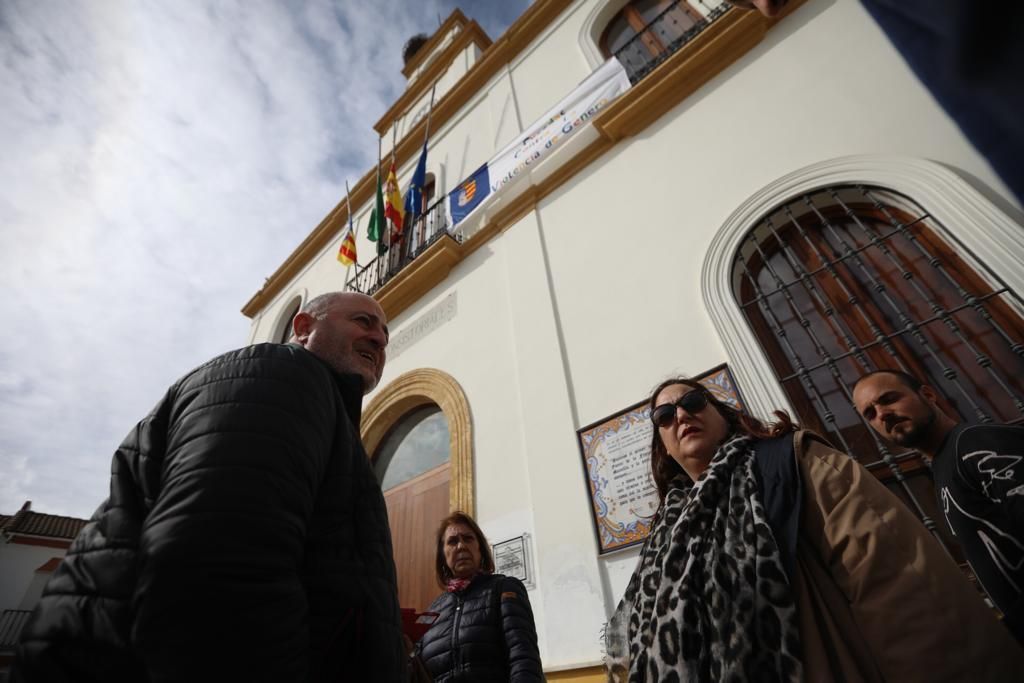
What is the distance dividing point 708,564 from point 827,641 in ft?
0.84

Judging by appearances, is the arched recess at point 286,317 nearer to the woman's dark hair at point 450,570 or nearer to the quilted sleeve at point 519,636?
the woman's dark hair at point 450,570

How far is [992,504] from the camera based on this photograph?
47.6 inches

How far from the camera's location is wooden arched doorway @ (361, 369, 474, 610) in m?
3.73

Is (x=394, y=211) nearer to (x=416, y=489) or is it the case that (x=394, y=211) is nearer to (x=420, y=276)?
→ (x=420, y=276)

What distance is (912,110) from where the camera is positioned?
101 inches

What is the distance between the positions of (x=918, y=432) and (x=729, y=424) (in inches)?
28.9

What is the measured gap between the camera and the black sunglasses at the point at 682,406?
4.76 feet

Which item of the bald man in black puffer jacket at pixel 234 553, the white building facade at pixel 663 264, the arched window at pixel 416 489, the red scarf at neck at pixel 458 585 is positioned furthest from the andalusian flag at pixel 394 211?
the bald man in black puffer jacket at pixel 234 553

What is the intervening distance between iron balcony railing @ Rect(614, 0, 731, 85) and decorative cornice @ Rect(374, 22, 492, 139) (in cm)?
525

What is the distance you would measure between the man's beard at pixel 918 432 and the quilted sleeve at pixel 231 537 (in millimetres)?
1975

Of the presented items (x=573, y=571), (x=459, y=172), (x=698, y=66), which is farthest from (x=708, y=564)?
(x=459, y=172)

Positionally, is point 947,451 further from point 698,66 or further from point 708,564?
point 698,66

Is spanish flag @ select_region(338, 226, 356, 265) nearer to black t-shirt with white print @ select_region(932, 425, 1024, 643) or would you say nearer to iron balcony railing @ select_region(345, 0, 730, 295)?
iron balcony railing @ select_region(345, 0, 730, 295)

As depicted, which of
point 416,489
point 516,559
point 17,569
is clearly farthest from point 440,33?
point 17,569
